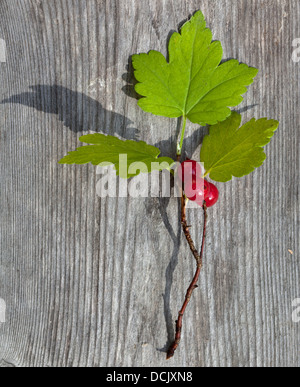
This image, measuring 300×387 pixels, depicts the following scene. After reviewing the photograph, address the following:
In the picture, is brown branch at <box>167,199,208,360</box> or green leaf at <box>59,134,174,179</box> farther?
brown branch at <box>167,199,208,360</box>

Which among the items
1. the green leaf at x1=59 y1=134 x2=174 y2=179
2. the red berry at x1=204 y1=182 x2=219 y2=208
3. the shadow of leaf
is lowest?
the red berry at x1=204 y1=182 x2=219 y2=208

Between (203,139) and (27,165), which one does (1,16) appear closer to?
(27,165)

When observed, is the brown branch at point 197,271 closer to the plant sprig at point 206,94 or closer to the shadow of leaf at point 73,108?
the plant sprig at point 206,94

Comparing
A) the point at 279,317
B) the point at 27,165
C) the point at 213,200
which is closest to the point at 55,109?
the point at 27,165

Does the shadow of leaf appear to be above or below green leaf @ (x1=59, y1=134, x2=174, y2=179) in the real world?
above

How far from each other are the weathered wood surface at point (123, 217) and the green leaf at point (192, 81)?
0.06m

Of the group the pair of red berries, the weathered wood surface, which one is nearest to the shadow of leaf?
the weathered wood surface

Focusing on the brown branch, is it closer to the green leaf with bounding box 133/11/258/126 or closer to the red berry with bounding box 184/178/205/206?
the red berry with bounding box 184/178/205/206

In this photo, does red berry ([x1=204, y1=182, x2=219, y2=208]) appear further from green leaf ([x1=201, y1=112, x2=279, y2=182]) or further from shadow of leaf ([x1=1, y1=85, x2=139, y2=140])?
shadow of leaf ([x1=1, y1=85, x2=139, y2=140])

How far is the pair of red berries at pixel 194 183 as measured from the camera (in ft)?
2.48

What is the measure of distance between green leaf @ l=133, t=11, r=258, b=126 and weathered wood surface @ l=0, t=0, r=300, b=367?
6 centimetres

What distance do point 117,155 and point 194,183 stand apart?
159 mm

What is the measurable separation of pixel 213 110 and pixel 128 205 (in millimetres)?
265

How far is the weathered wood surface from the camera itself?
820mm
